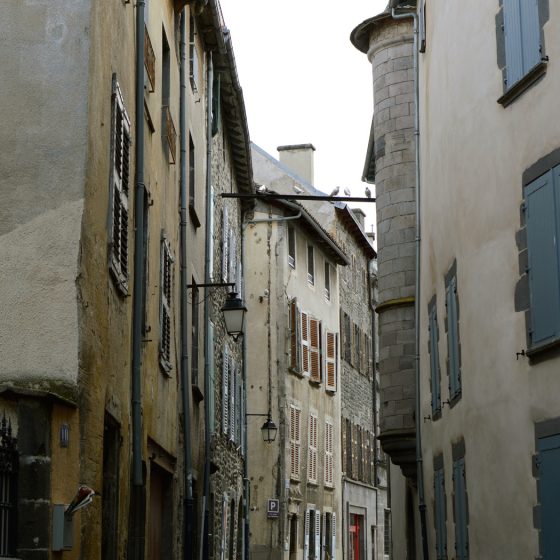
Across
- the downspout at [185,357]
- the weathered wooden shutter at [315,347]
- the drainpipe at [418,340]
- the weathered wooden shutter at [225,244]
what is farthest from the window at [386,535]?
the downspout at [185,357]

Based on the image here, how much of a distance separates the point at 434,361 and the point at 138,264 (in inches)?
234

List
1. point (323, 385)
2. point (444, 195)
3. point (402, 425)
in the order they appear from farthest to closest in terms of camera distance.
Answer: point (323, 385) < point (402, 425) < point (444, 195)

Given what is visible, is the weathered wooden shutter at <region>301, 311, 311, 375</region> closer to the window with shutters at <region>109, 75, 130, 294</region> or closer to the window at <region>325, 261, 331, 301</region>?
the window at <region>325, 261, 331, 301</region>

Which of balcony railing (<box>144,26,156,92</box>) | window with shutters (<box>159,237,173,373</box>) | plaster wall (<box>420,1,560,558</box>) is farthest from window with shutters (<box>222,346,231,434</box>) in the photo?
balcony railing (<box>144,26,156,92</box>)

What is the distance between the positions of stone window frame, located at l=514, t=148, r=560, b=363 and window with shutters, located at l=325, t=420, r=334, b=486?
80.2 ft

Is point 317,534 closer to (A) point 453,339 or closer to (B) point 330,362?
(B) point 330,362

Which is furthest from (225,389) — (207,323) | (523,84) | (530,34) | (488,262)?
(530,34)

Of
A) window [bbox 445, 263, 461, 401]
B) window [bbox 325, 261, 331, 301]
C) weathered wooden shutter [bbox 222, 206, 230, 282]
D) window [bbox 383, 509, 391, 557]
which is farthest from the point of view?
window [bbox 383, 509, 391, 557]

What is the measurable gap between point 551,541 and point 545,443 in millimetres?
798

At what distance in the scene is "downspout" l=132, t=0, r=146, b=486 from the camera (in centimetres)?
1126

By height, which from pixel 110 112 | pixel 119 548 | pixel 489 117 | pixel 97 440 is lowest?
pixel 119 548

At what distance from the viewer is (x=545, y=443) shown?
416 inches

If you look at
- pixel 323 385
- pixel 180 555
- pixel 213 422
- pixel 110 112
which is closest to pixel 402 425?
pixel 213 422

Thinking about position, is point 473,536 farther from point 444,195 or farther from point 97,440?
point 97,440
